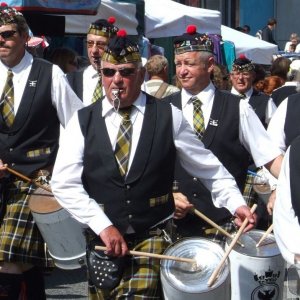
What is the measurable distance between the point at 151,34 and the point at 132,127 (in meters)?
7.73

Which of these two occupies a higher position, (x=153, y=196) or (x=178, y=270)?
(x=153, y=196)

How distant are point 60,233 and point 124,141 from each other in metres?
0.94

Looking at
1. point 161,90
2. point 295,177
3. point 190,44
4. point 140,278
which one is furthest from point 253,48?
point 295,177

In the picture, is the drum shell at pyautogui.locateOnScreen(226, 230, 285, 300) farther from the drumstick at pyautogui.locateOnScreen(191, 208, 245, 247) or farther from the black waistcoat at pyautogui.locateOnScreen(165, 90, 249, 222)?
the black waistcoat at pyautogui.locateOnScreen(165, 90, 249, 222)

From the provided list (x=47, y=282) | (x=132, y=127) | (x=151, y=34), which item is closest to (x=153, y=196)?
(x=132, y=127)

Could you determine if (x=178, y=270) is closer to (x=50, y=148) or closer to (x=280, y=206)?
(x=280, y=206)

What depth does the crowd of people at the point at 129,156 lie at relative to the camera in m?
4.39

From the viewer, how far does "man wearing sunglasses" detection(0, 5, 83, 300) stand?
218 inches

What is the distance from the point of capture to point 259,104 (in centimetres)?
839

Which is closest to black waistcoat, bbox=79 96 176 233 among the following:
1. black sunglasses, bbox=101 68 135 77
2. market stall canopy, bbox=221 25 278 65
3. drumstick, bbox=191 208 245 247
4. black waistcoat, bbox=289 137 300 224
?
black sunglasses, bbox=101 68 135 77

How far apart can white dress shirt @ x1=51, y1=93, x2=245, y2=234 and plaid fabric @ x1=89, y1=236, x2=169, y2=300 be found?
0.96 ft

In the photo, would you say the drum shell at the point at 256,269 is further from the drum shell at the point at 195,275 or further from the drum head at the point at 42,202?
the drum head at the point at 42,202

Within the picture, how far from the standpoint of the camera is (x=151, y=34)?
12.1 metres

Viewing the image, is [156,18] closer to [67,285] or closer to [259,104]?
[259,104]
